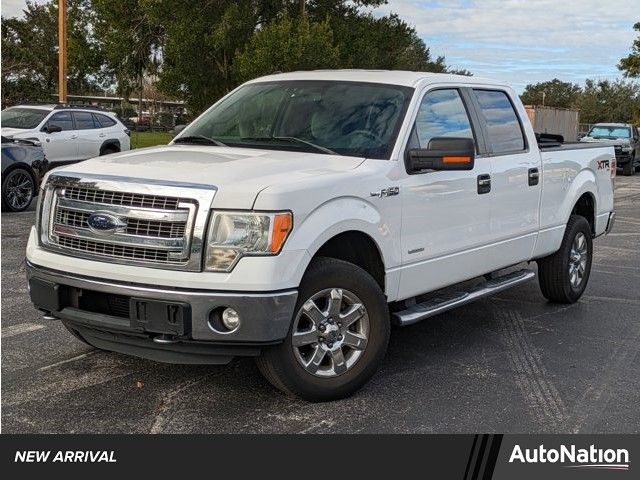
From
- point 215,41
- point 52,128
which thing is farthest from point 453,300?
point 215,41

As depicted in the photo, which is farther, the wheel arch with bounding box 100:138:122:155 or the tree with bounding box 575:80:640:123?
the tree with bounding box 575:80:640:123

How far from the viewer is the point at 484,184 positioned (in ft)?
19.2

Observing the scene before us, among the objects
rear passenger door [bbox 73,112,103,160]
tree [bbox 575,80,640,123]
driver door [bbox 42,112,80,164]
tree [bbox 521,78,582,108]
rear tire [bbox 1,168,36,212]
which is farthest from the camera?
tree [bbox 521,78,582,108]

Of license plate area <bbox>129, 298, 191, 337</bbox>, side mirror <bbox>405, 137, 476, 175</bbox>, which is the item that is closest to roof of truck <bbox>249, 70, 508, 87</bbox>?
side mirror <bbox>405, 137, 476, 175</bbox>

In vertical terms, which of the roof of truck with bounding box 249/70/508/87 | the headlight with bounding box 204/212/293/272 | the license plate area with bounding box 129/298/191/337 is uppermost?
the roof of truck with bounding box 249/70/508/87

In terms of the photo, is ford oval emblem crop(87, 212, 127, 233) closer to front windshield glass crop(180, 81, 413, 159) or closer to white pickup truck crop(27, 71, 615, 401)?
white pickup truck crop(27, 71, 615, 401)

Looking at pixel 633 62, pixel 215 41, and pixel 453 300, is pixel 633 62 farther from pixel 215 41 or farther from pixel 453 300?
pixel 453 300

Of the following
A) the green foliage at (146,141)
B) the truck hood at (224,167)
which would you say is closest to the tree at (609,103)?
the green foliage at (146,141)

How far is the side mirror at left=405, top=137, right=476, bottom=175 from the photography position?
5.04 metres

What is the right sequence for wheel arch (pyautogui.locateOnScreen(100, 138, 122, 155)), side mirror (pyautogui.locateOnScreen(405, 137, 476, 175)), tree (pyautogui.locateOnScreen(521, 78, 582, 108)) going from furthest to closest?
tree (pyautogui.locateOnScreen(521, 78, 582, 108)) → wheel arch (pyautogui.locateOnScreen(100, 138, 122, 155)) → side mirror (pyautogui.locateOnScreen(405, 137, 476, 175))

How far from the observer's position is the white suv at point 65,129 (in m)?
17.4

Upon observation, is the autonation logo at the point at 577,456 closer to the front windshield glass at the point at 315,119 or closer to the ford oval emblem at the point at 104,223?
the front windshield glass at the point at 315,119

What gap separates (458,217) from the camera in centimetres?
559

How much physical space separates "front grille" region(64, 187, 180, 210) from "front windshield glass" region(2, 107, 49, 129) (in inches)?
544
